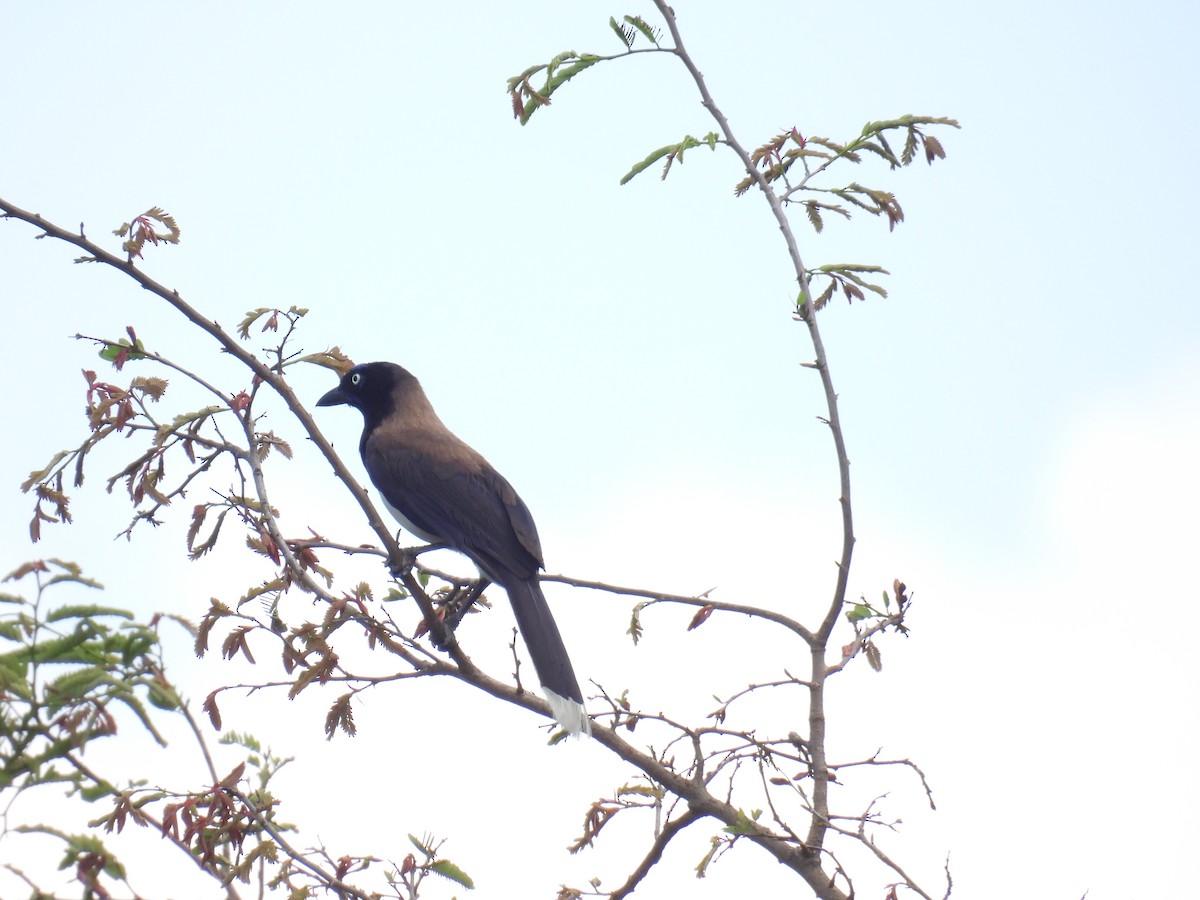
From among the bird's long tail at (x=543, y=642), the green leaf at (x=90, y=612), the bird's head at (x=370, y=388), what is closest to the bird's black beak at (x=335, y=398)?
the bird's head at (x=370, y=388)

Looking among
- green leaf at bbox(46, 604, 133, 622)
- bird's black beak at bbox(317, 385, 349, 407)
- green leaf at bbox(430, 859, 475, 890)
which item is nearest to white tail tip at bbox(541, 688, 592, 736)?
green leaf at bbox(430, 859, 475, 890)

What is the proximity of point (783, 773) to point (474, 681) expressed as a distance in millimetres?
1153

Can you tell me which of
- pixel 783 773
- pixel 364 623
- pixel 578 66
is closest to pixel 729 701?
pixel 783 773

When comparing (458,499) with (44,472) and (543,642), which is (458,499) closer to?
(543,642)

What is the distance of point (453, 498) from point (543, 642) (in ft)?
3.83

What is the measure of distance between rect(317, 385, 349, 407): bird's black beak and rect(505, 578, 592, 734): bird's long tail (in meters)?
2.55

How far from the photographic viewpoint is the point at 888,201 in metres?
5.10

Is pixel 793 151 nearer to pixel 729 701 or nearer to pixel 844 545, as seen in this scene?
pixel 844 545

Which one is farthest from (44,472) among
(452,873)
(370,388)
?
(370,388)

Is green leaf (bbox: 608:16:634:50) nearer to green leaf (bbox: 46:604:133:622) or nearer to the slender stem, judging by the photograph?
the slender stem

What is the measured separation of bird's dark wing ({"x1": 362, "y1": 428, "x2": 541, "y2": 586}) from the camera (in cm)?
725

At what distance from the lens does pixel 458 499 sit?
759 cm

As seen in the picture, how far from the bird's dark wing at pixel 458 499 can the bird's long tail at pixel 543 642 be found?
105 mm

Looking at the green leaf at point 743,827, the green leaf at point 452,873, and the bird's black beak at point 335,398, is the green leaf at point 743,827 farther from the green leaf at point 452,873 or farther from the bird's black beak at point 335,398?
the bird's black beak at point 335,398
